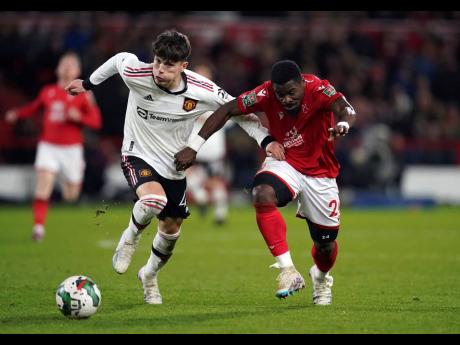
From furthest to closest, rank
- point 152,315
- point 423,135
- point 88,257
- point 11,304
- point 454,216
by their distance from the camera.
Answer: point 423,135 → point 454,216 → point 88,257 → point 11,304 → point 152,315

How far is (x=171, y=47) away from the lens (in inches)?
321

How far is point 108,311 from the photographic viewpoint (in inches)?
316

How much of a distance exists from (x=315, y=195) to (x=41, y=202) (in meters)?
7.59

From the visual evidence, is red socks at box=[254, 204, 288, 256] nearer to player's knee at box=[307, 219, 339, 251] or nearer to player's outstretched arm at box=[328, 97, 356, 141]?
player's knee at box=[307, 219, 339, 251]

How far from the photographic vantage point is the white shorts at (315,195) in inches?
328

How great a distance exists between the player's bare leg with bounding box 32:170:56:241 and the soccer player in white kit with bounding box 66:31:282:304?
21.0 ft

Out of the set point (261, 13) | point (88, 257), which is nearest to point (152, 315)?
point (88, 257)

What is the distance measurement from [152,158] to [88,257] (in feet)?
15.3

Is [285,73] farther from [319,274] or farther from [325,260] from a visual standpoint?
[319,274]

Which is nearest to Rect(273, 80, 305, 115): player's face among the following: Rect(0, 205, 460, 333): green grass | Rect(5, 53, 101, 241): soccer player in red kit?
Rect(0, 205, 460, 333): green grass

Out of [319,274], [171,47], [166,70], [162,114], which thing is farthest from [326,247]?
[171,47]

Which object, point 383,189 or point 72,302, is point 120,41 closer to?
point 383,189

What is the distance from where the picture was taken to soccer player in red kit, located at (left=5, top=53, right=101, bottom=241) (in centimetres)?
1528

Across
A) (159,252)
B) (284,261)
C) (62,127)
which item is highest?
(62,127)
